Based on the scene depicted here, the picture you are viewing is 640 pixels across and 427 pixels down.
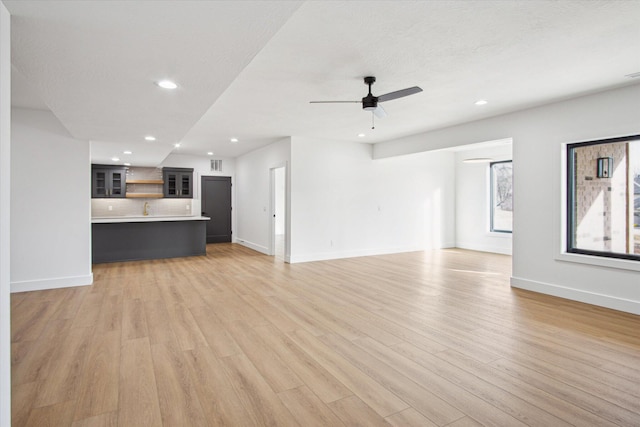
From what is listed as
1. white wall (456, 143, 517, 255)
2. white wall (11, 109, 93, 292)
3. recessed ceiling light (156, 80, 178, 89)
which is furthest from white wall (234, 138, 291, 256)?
white wall (456, 143, 517, 255)

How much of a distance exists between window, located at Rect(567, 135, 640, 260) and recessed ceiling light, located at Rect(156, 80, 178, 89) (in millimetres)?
4963

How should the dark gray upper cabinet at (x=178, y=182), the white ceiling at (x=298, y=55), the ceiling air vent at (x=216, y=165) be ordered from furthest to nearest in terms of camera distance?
the ceiling air vent at (x=216, y=165) < the dark gray upper cabinet at (x=178, y=182) < the white ceiling at (x=298, y=55)

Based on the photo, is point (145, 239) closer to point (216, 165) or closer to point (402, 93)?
point (216, 165)

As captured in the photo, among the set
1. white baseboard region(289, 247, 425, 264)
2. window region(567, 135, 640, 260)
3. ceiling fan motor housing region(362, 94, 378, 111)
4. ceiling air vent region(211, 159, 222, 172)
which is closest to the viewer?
ceiling fan motor housing region(362, 94, 378, 111)

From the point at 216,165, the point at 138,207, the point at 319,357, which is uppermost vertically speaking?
the point at 216,165

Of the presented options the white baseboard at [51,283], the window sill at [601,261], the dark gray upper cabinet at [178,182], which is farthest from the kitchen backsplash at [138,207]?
the window sill at [601,261]

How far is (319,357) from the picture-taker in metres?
2.80

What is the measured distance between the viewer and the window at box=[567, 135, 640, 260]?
4.17 meters

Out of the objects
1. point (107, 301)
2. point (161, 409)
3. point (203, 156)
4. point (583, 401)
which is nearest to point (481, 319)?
point (583, 401)

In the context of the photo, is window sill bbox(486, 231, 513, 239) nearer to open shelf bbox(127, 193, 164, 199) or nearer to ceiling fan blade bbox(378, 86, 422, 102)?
ceiling fan blade bbox(378, 86, 422, 102)

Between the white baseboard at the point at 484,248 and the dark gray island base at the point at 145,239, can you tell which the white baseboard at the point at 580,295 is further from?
the dark gray island base at the point at 145,239

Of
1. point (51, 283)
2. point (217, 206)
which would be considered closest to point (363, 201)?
point (217, 206)

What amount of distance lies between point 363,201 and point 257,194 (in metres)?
2.80

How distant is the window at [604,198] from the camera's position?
4168 millimetres
